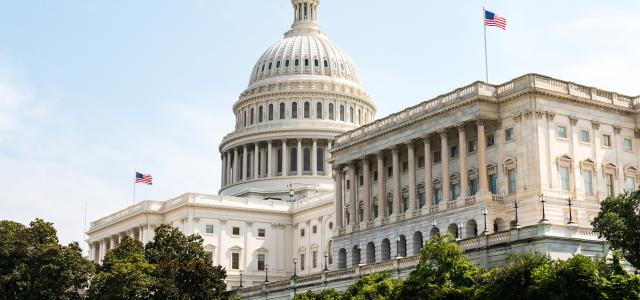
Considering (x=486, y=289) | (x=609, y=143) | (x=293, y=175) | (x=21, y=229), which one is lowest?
(x=486, y=289)

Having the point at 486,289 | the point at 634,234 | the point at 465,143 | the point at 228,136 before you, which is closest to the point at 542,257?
the point at 486,289

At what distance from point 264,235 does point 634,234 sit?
8456 centimetres

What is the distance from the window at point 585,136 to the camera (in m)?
95.5

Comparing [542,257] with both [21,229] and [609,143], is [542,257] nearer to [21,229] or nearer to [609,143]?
[609,143]

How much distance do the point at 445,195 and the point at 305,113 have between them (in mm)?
72782

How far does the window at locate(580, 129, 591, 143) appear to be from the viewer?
313 feet

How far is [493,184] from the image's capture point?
316 feet

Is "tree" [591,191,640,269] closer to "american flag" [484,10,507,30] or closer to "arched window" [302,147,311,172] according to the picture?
"american flag" [484,10,507,30]

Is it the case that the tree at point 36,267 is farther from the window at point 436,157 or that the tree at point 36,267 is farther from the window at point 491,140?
the window at point 491,140

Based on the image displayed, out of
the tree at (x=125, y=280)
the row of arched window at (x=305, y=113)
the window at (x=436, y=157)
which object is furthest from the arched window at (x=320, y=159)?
the tree at (x=125, y=280)

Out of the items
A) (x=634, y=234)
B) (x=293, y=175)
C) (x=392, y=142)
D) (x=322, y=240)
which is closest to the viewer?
(x=634, y=234)

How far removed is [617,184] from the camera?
315ft

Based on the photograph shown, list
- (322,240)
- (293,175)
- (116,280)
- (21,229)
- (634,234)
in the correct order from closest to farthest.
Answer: (634,234) < (116,280) < (21,229) < (322,240) < (293,175)

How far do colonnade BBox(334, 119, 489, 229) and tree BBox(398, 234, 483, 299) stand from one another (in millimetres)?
30811
